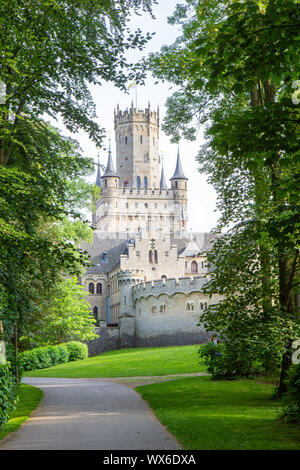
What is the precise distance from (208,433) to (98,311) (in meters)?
62.7

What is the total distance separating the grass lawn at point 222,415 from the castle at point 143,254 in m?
3.93

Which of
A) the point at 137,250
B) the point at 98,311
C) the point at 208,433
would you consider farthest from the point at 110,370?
the point at 98,311

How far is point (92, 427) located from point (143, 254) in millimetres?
55775

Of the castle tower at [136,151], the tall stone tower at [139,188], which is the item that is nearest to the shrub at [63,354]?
the tall stone tower at [139,188]

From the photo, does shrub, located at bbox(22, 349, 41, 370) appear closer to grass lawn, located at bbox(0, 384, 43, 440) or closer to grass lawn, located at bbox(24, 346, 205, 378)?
grass lawn, located at bbox(24, 346, 205, 378)

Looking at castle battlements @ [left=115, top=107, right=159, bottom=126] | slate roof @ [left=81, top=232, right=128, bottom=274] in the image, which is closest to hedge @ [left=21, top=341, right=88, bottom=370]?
slate roof @ [left=81, top=232, right=128, bottom=274]

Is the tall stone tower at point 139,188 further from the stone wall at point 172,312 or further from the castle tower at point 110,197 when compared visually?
the stone wall at point 172,312

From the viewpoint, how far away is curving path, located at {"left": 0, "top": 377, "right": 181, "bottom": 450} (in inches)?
337

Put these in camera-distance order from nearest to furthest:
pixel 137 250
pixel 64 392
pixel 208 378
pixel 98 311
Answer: pixel 64 392
pixel 208 378
pixel 137 250
pixel 98 311

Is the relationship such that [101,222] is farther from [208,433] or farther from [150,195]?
[208,433]

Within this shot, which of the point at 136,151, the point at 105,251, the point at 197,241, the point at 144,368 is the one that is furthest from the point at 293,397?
the point at 136,151

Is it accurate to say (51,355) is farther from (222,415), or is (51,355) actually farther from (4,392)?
(222,415)

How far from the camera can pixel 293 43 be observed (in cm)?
746

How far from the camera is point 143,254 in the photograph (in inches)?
2608
